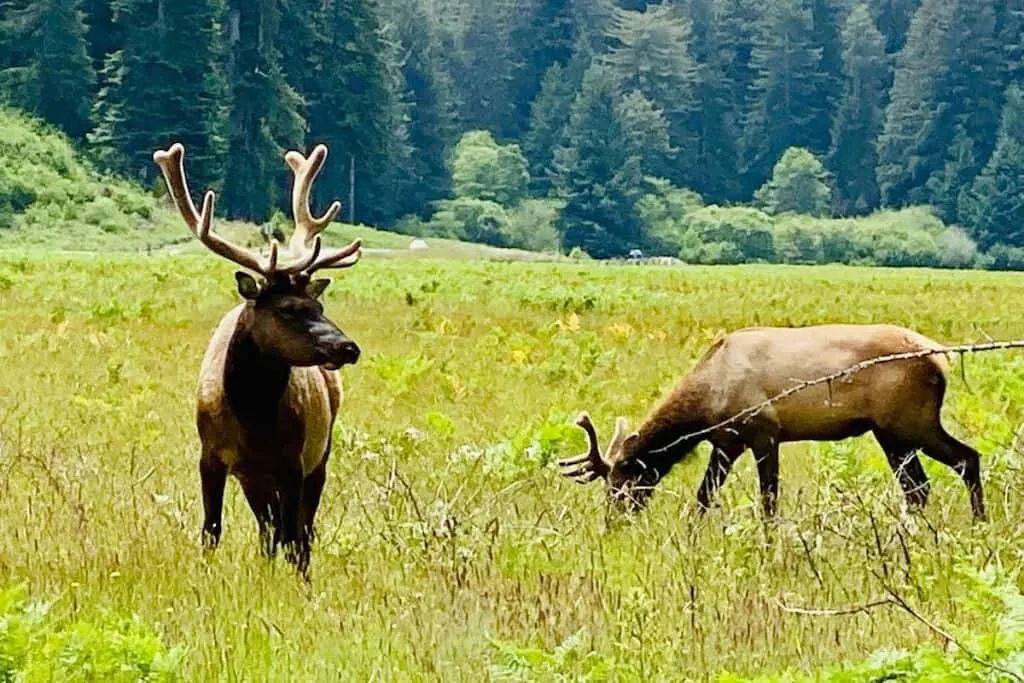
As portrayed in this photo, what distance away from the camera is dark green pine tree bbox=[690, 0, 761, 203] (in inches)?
4843

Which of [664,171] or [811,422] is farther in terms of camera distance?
[664,171]

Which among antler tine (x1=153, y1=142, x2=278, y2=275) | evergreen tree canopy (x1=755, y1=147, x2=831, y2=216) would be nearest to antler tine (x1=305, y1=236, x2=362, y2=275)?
antler tine (x1=153, y1=142, x2=278, y2=275)

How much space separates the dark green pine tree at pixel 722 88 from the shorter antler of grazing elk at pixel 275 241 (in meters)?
113

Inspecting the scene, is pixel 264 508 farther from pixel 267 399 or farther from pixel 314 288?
pixel 314 288

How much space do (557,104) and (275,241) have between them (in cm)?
11548

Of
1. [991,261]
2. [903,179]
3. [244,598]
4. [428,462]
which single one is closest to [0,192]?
[428,462]

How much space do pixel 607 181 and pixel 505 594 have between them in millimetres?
99141

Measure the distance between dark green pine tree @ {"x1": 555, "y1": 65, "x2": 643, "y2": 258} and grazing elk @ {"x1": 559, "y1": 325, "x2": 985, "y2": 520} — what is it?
9218 centimetres

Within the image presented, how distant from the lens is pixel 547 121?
12162 centimetres

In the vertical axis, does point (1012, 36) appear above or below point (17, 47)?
below

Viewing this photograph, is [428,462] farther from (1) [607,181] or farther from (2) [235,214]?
(1) [607,181]

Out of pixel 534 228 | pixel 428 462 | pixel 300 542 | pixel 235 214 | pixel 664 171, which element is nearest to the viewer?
pixel 300 542

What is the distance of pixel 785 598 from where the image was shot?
260 inches

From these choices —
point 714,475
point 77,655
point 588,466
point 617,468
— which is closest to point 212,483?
point 77,655
